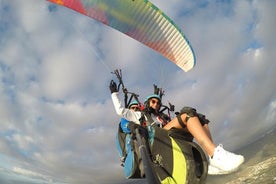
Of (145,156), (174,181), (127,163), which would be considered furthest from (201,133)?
(127,163)

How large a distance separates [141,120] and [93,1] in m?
3.84

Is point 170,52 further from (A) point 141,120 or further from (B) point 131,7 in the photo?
(A) point 141,120

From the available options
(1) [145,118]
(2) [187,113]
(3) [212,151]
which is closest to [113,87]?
(1) [145,118]

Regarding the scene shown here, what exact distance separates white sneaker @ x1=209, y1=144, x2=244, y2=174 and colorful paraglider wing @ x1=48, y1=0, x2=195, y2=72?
15.8ft

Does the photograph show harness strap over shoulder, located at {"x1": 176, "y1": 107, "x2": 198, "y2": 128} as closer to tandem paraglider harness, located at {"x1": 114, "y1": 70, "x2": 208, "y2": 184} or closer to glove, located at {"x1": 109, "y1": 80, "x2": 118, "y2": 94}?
tandem paraglider harness, located at {"x1": 114, "y1": 70, "x2": 208, "y2": 184}

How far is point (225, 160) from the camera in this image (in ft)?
11.6

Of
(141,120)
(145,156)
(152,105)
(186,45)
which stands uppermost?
(186,45)

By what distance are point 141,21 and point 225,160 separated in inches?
211

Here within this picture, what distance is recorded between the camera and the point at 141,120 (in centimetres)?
542

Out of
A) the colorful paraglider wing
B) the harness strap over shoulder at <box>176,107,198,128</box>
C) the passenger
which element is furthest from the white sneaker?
the colorful paraglider wing

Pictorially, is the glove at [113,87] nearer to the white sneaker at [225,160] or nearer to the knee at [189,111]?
the knee at [189,111]

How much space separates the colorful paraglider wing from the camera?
7.24 meters

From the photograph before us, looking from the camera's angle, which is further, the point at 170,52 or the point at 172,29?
the point at 170,52

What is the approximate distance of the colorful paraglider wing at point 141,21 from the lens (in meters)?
7.24
